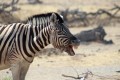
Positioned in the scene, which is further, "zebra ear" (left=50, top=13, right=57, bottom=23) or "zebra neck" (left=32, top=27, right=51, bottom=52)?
"zebra neck" (left=32, top=27, right=51, bottom=52)

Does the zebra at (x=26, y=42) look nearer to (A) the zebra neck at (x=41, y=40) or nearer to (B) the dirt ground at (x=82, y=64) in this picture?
(A) the zebra neck at (x=41, y=40)

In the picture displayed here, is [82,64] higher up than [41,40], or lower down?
lower down

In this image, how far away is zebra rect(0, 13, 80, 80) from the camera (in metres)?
7.50

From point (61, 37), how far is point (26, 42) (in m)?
0.60

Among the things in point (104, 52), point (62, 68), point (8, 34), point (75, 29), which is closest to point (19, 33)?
point (8, 34)

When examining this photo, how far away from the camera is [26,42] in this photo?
7652mm

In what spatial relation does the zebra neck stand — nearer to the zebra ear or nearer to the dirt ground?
the zebra ear

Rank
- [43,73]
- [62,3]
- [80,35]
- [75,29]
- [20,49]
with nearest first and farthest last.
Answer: [20,49] < [43,73] < [80,35] < [75,29] < [62,3]

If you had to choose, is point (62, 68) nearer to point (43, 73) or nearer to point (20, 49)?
point (43, 73)

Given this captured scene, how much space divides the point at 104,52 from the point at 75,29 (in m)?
6.36

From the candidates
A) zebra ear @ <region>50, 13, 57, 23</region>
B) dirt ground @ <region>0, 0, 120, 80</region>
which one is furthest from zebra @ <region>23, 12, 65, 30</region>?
dirt ground @ <region>0, 0, 120, 80</region>

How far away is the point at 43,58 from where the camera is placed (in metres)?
13.1

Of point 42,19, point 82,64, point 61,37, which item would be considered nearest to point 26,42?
point 42,19

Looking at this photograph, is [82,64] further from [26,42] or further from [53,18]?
[53,18]
